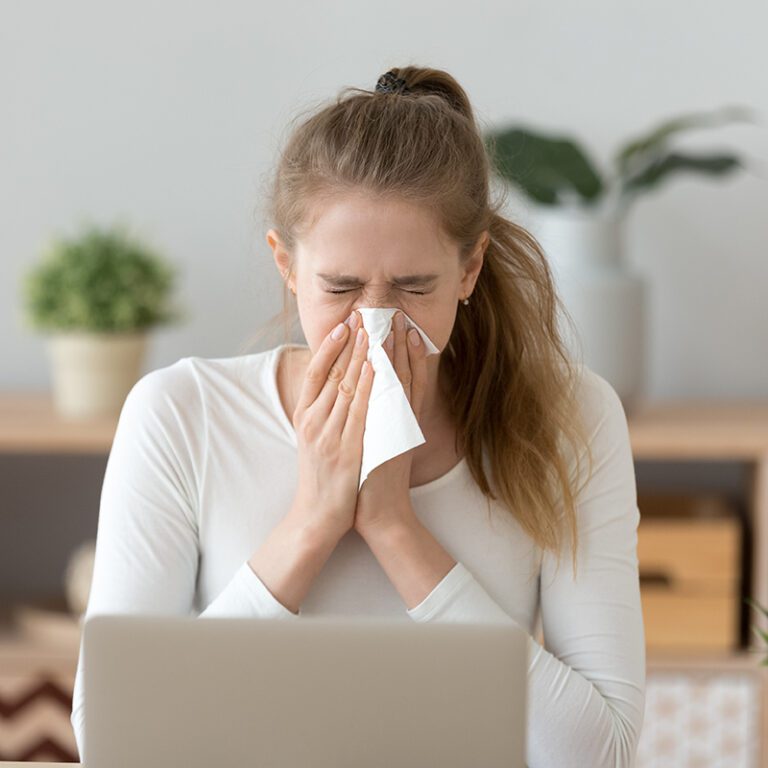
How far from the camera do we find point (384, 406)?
4.61 ft

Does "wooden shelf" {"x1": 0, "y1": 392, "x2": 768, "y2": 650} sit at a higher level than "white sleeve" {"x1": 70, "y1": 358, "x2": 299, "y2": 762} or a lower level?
lower

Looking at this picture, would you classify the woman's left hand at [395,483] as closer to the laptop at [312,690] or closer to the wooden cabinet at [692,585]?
the laptop at [312,690]

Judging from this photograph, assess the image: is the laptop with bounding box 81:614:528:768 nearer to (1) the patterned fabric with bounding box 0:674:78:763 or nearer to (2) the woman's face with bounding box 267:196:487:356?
(2) the woman's face with bounding box 267:196:487:356

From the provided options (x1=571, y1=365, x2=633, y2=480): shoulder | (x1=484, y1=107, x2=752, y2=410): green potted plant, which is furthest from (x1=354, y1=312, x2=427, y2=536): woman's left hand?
(x1=484, y1=107, x2=752, y2=410): green potted plant

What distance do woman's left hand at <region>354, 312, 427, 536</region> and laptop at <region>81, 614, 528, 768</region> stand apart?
17.8 inches

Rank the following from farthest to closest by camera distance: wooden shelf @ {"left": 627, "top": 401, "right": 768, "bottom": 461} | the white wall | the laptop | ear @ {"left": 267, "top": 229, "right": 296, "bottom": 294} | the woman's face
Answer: the white wall < wooden shelf @ {"left": 627, "top": 401, "right": 768, "bottom": 461} < ear @ {"left": 267, "top": 229, "right": 296, "bottom": 294} < the woman's face < the laptop

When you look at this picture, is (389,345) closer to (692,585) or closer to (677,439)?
(677,439)

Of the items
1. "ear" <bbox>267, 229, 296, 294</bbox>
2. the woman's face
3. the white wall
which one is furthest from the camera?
the white wall

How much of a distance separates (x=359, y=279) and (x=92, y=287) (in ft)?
4.08

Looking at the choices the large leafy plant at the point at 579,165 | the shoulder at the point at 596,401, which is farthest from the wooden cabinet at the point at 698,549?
the shoulder at the point at 596,401

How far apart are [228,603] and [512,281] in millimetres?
496

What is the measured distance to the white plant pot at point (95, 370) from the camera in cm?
248

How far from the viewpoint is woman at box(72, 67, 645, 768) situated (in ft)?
4.59

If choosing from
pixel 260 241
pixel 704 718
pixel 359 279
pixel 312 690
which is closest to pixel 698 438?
pixel 704 718
